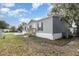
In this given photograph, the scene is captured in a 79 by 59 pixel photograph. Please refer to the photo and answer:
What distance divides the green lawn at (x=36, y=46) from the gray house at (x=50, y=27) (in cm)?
8

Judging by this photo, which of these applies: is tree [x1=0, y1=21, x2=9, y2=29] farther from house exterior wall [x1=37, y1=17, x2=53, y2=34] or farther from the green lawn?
house exterior wall [x1=37, y1=17, x2=53, y2=34]

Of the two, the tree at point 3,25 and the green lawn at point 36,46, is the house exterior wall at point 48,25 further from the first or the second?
the tree at point 3,25

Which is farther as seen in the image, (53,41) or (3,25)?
(53,41)

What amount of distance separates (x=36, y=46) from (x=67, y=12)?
71 centimetres

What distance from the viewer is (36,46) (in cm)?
325

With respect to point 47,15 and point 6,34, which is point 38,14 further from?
point 6,34

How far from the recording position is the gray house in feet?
10.6

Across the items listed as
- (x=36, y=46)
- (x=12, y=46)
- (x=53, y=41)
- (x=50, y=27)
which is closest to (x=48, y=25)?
(x=50, y=27)

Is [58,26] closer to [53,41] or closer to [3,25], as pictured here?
[53,41]

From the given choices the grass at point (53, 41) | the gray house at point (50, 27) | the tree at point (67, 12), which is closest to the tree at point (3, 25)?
the gray house at point (50, 27)

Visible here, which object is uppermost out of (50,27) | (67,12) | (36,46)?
(67,12)

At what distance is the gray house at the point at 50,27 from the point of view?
3.24 metres

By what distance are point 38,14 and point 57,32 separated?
407 millimetres

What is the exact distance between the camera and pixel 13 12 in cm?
321
